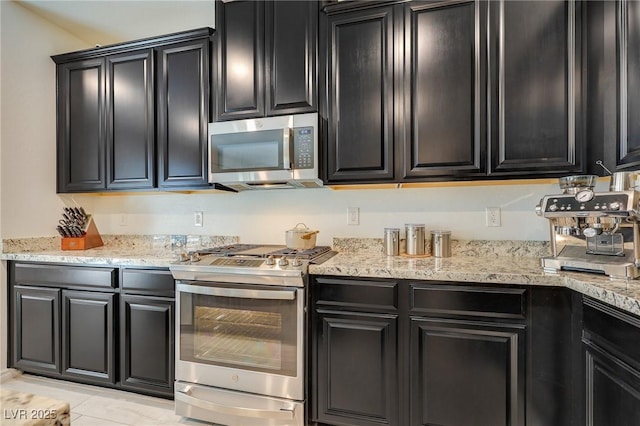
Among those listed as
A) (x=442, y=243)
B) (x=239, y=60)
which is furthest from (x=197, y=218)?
(x=442, y=243)

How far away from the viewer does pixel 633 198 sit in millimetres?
A: 1328

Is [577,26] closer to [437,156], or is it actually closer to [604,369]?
[437,156]

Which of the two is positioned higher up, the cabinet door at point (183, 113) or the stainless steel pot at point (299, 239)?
the cabinet door at point (183, 113)

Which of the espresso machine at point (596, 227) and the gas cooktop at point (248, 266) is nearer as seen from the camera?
the espresso machine at point (596, 227)

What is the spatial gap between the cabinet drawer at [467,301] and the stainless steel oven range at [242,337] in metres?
0.60

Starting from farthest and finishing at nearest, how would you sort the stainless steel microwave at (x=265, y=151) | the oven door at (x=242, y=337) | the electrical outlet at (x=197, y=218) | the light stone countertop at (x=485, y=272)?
1. the electrical outlet at (x=197, y=218)
2. the stainless steel microwave at (x=265, y=151)
3. the oven door at (x=242, y=337)
4. the light stone countertop at (x=485, y=272)

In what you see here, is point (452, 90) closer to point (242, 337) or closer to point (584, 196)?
point (584, 196)

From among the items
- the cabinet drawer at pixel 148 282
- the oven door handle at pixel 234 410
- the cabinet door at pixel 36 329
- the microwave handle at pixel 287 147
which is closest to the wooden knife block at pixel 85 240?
the cabinet door at pixel 36 329

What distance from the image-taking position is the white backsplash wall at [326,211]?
2152 mm

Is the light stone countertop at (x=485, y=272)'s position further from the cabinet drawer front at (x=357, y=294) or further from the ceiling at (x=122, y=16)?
the ceiling at (x=122, y=16)

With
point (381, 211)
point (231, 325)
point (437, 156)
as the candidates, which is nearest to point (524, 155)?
point (437, 156)

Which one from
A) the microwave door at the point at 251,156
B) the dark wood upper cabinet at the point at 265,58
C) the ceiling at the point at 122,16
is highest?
the ceiling at the point at 122,16

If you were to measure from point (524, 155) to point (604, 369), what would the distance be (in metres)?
1.07

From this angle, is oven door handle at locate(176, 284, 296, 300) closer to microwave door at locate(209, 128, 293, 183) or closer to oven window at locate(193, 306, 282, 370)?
oven window at locate(193, 306, 282, 370)
